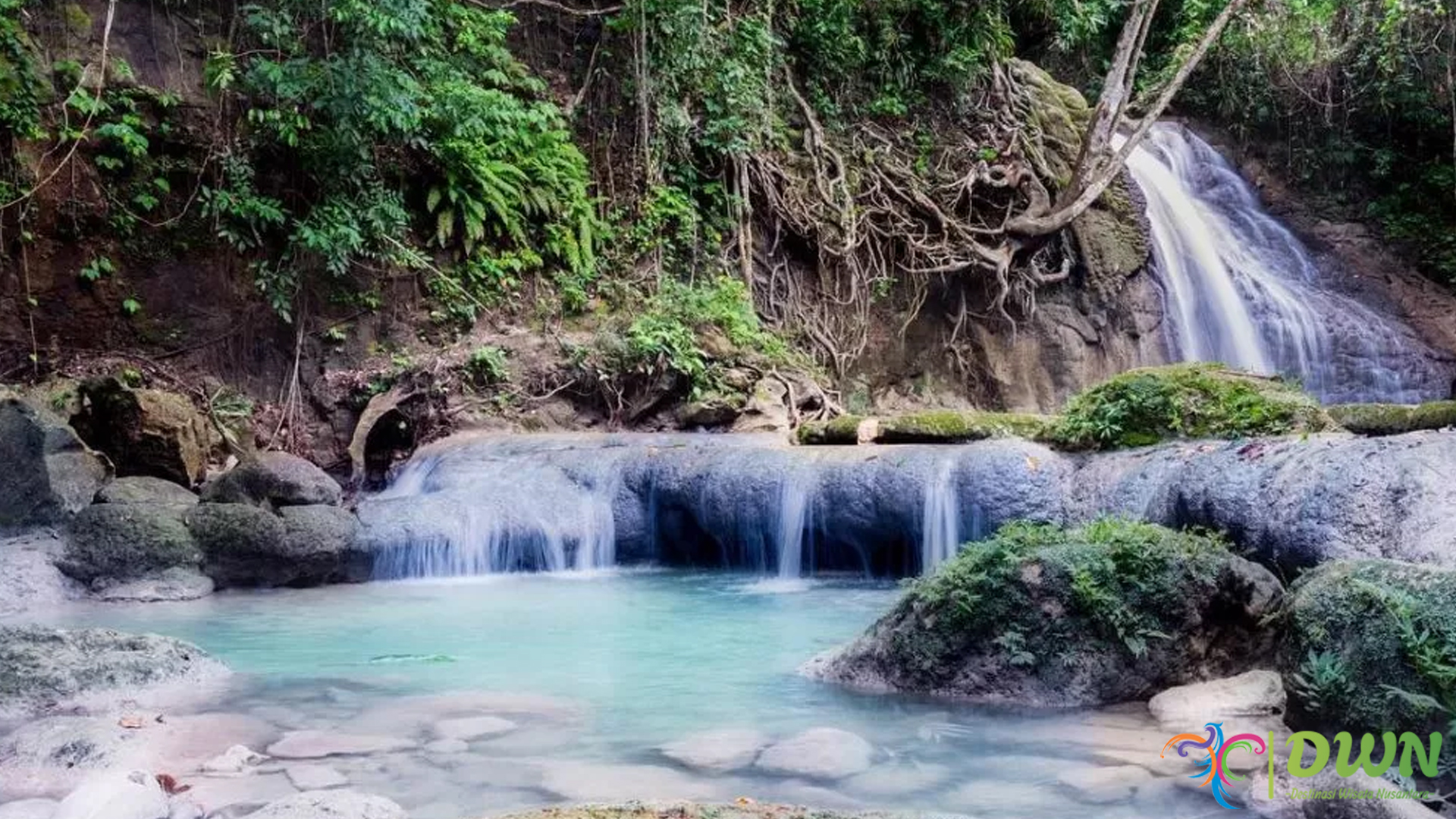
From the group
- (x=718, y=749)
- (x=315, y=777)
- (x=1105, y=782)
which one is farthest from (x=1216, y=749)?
(x=315, y=777)

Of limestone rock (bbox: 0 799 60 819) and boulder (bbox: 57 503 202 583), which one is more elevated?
boulder (bbox: 57 503 202 583)

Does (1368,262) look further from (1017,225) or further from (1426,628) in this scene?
(1426,628)

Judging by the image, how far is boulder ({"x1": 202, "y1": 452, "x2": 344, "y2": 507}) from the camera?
334 inches

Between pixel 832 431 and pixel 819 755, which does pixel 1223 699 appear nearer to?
pixel 819 755

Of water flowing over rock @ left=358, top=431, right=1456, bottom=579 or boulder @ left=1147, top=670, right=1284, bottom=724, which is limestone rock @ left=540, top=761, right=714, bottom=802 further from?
water flowing over rock @ left=358, top=431, right=1456, bottom=579

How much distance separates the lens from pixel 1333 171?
1827 cm

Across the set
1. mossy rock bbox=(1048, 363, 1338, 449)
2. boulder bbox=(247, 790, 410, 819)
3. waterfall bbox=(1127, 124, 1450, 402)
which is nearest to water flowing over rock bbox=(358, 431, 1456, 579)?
mossy rock bbox=(1048, 363, 1338, 449)

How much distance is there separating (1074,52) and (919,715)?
1819 centimetres

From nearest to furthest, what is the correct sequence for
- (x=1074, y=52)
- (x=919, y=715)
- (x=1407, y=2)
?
(x=919, y=715) < (x=1407, y=2) < (x=1074, y=52)

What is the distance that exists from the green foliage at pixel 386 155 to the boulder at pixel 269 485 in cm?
358

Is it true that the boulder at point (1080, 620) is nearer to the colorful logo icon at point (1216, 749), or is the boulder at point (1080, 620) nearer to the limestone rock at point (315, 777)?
the colorful logo icon at point (1216, 749)

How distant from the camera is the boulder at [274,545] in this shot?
25.7 ft

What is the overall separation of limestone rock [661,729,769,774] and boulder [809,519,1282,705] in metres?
0.89

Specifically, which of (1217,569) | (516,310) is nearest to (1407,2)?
(516,310)
